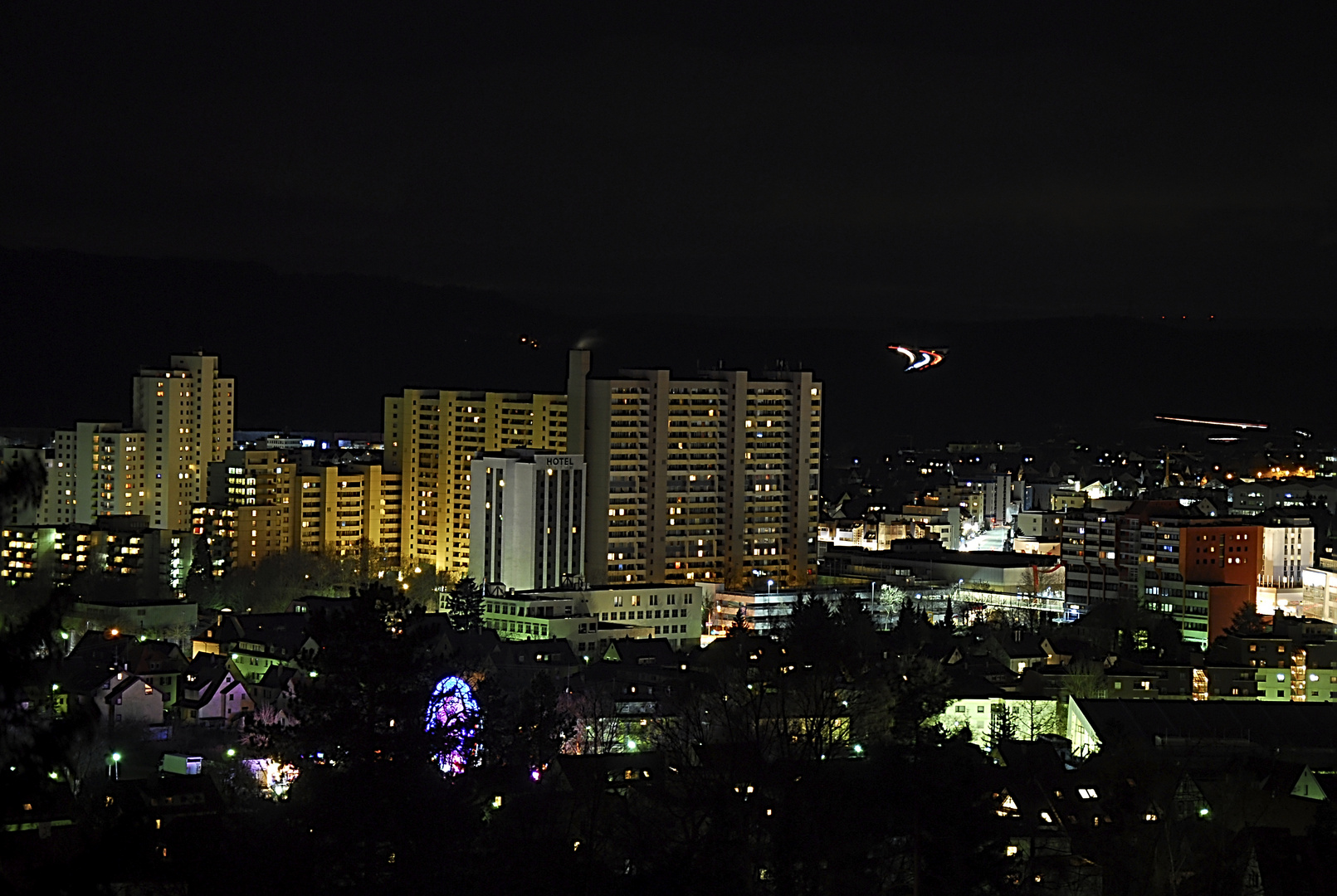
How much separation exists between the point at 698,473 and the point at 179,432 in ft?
34.8

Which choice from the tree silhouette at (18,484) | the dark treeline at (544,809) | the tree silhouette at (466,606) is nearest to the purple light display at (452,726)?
the dark treeline at (544,809)

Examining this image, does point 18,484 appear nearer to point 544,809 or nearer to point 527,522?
point 544,809

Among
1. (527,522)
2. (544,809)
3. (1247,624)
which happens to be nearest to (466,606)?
(527,522)

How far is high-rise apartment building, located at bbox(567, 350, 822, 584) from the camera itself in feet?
92.3

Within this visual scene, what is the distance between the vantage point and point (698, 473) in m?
29.2

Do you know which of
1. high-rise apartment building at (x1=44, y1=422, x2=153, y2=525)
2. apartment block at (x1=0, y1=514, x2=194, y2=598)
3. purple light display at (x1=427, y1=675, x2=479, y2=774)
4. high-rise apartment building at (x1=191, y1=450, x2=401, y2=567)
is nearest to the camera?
purple light display at (x1=427, y1=675, x2=479, y2=774)

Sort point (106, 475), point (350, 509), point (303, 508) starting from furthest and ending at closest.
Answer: point (106, 475), point (350, 509), point (303, 508)

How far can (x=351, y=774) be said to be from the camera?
8969 mm

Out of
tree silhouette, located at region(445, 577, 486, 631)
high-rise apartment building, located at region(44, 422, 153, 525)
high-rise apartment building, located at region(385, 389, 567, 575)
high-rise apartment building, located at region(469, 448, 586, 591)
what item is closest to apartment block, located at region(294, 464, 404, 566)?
high-rise apartment building, located at region(385, 389, 567, 575)

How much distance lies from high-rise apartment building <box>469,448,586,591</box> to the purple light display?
14281 mm

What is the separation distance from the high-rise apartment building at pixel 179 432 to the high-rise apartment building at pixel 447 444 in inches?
143

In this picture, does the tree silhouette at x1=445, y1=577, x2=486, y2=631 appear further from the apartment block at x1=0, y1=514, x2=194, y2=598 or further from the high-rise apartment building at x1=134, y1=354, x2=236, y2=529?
the high-rise apartment building at x1=134, y1=354, x2=236, y2=529

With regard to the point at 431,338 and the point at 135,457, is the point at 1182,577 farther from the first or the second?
the point at 431,338

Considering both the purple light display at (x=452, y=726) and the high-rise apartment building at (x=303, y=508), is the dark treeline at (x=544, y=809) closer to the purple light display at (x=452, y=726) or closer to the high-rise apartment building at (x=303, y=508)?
the purple light display at (x=452, y=726)
